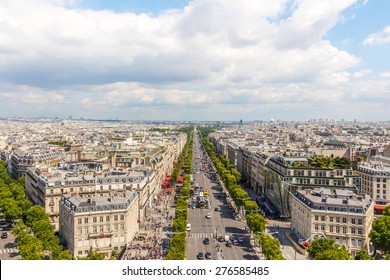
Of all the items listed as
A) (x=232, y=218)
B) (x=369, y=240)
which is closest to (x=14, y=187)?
(x=232, y=218)

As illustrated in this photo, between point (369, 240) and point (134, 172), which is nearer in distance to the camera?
point (369, 240)

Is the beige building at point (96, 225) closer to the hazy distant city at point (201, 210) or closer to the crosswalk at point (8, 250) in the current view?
the hazy distant city at point (201, 210)

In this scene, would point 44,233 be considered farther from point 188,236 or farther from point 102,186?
point 188,236

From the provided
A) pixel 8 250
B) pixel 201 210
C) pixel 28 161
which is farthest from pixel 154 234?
pixel 28 161

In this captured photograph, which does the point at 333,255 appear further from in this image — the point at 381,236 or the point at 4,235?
the point at 4,235

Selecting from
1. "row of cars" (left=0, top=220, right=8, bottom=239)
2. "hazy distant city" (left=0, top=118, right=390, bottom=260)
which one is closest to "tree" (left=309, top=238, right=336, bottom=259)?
"hazy distant city" (left=0, top=118, right=390, bottom=260)

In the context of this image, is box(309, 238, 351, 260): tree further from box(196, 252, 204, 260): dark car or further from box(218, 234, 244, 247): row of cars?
box(218, 234, 244, 247): row of cars
